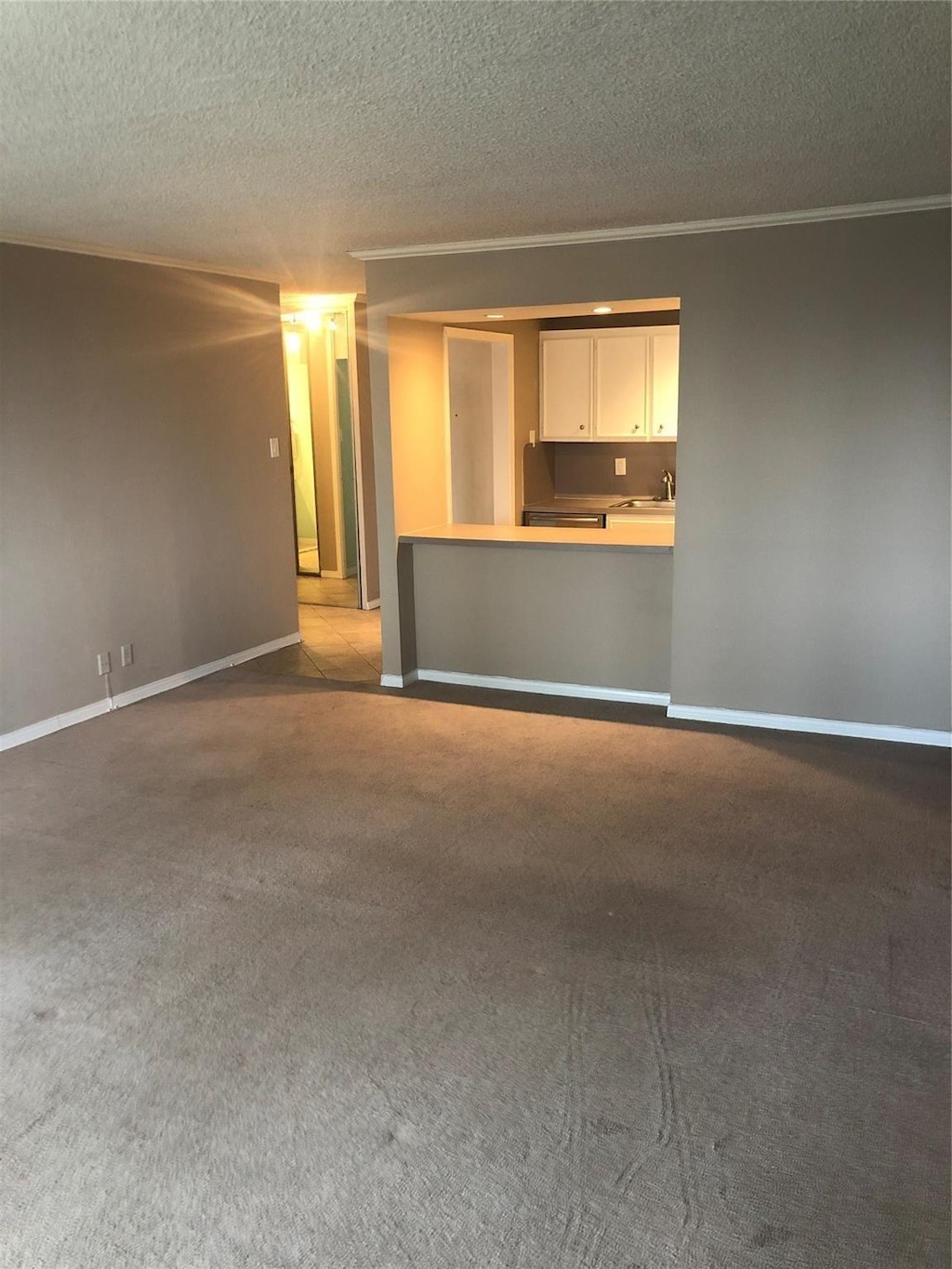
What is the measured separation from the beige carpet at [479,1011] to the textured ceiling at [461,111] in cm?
232

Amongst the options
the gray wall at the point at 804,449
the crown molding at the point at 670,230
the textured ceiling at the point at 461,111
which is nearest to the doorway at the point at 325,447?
the crown molding at the point at 670,230

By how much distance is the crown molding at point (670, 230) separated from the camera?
3.88 metres

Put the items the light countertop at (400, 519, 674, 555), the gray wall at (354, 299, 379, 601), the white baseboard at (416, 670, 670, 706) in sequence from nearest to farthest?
the light countertop at (400, 519, 674, 555) → the white baseboard at (416, 670, 670, 706) → the gray wall at (354, 299, 379, 601)

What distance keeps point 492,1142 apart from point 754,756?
2545 millimetres

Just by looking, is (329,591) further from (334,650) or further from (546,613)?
(546,613)

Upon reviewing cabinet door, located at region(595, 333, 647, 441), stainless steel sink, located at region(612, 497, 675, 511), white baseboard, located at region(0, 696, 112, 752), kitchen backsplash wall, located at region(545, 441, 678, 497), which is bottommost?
white baseboard, located at region(0, 696, 112, 752)

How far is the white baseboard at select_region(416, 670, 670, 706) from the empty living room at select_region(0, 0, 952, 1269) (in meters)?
0.02

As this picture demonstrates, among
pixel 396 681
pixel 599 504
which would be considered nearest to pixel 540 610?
pixel 396 681

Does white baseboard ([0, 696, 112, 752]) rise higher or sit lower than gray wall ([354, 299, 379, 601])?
lower

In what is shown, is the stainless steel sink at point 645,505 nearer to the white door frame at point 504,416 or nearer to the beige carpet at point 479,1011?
the white door frame at point 504,416

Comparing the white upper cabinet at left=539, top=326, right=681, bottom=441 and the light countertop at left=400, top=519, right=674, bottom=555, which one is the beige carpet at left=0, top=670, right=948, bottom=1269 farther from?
the white upper cabinet at left=539, top=326, right=681, bottom=441

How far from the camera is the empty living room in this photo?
2010 mm

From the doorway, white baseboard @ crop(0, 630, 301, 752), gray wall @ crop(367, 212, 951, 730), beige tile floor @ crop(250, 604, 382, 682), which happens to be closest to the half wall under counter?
gray wall @ crop(367, 212, 951, 730)

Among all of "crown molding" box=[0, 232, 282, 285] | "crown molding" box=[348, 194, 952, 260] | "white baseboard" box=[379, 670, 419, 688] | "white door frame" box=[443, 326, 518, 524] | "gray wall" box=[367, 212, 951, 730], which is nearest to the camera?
"crown molding" box=[348, 194, 952, 260]
